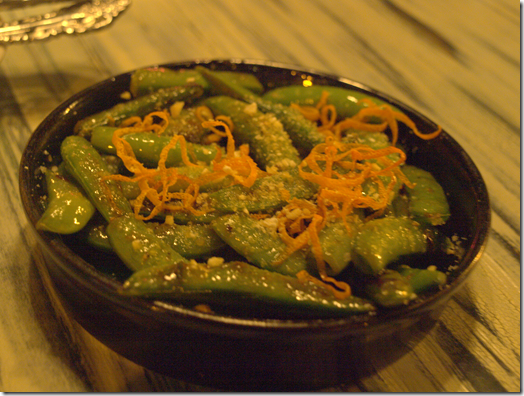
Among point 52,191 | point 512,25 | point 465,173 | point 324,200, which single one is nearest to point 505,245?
point 465,173

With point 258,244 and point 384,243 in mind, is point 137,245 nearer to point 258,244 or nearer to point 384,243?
point 258,244

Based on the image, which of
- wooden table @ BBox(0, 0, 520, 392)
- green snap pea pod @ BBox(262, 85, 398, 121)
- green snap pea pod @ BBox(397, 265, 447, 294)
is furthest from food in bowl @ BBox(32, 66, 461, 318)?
wooden table @ BBox(0, 0, 520, 392)

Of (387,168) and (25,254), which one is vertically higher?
(387,168)

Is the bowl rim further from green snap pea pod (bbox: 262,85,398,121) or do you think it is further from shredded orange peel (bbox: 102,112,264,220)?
green snap pea pod (bbox: 262,85,398,121)

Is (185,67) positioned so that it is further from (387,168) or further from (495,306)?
(495,306)

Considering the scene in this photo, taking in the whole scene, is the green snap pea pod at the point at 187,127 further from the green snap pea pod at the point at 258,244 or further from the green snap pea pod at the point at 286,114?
the green snap pea pod at the point at 258,244

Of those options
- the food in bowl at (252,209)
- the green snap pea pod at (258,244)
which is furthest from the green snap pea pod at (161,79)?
the green snap pea pod at (258,244)
